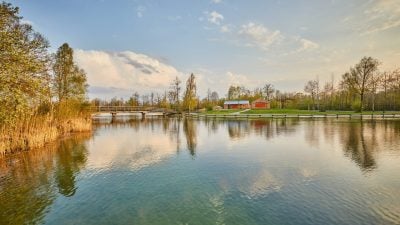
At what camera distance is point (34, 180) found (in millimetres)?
13000

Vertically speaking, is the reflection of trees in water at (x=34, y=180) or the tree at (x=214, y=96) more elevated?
the tree at (x=214, y=96)

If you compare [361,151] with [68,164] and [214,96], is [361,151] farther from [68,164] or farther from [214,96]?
[214,96]

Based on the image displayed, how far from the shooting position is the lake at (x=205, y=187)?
28.3ft

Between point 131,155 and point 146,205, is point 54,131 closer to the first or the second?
point 131,155

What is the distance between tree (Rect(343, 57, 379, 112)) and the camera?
63438mm

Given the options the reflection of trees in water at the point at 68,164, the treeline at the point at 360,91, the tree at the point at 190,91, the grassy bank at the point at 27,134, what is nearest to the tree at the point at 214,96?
the treeline at the point at 360,91

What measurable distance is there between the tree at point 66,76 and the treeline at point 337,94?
504 inches

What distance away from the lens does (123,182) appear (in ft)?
41.2

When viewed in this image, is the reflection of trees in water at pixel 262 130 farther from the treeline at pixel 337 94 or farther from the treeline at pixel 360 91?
the treeline at pixel 360 91

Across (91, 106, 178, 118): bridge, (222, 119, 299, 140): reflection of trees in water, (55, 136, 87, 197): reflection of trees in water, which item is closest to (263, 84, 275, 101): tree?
(91, 106, 178, 118): bridge

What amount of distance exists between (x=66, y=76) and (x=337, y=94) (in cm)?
Result: 8693

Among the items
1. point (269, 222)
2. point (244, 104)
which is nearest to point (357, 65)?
point (244, 104)

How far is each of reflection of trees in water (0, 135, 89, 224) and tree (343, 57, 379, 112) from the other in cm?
6905

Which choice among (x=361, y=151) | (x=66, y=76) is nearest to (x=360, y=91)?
(x=361, y=151)
